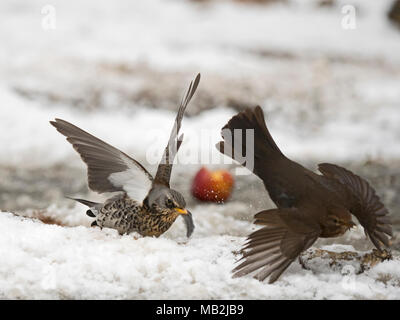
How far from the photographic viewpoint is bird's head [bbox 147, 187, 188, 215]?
1.98m

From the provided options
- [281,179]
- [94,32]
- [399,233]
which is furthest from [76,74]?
[281,179]

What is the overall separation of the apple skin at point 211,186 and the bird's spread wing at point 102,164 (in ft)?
3.52

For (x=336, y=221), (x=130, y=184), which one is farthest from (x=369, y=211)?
(x=130, y=184)

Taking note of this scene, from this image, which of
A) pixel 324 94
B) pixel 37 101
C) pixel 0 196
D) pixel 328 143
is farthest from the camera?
pixel 324 94

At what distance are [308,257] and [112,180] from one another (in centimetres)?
66

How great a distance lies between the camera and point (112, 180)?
207 cm

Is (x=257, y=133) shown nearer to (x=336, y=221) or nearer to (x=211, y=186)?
(x=336, y=221)

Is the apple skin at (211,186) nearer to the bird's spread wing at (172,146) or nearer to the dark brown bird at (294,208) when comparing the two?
the bird's spread wing at (172,146)

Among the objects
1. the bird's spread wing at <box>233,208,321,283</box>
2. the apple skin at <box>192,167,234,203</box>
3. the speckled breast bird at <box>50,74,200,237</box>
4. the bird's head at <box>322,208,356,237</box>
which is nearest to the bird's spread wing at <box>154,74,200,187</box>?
the speckled breast bird at <box>50,74,200,237</box>

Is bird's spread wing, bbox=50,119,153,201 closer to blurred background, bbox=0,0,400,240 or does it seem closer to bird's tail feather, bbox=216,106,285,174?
bird's tail feather, bbox=216,106,285,174

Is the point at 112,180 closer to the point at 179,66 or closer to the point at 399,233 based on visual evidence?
the point at 399,233

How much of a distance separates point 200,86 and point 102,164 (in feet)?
8.76

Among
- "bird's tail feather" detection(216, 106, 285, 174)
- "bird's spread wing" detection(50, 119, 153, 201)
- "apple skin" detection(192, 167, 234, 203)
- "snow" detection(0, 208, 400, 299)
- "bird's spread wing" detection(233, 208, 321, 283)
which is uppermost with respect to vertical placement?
"bird's tail feather" detection(216, 106, 285, 174)

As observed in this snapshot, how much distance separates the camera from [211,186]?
318 centimetres
